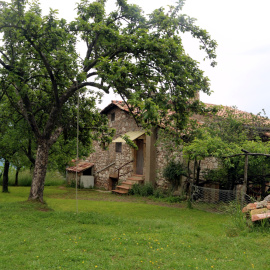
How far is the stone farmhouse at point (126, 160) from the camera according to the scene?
17094mm

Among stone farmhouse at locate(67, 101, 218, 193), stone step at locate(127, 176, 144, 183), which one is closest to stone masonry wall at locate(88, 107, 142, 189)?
stone farmhouse at locate(67, 101, 218, 193)

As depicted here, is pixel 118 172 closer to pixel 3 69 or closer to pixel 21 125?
pixel 21 125

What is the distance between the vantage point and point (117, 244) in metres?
6.53

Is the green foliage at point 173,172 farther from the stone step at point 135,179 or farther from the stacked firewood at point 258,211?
the stacked firewood at point 258,211

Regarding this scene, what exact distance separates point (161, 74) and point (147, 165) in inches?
305

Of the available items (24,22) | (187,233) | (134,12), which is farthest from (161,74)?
(187,233)

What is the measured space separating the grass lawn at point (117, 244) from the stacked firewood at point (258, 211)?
33cm

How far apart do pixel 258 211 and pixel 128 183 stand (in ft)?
36.1

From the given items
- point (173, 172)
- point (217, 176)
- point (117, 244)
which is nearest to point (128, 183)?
point (173, 172)

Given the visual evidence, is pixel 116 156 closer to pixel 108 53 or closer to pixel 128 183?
pixel 128 183

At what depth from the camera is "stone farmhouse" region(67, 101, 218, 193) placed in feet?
56.1

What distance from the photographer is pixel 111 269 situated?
5188 mm

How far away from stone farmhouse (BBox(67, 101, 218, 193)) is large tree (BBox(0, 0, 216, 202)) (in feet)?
15.0

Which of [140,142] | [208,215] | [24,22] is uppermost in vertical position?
[24,22]
